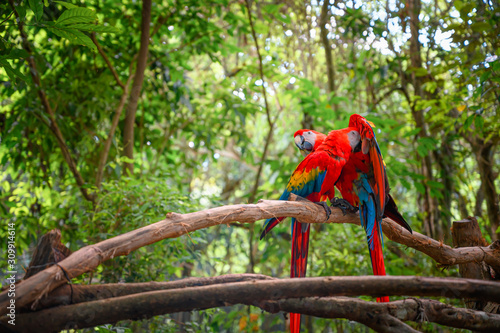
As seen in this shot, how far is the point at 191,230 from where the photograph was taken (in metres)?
1.18

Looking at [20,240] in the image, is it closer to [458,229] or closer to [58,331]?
[58,331]

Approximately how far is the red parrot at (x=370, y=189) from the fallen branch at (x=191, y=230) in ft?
0.21

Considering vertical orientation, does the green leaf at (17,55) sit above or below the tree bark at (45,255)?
above

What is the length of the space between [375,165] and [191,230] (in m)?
0.93

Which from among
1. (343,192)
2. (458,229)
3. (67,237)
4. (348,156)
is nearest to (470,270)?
(458,229)

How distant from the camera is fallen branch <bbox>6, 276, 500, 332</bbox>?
3.30 ft

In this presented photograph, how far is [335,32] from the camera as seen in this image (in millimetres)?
3904

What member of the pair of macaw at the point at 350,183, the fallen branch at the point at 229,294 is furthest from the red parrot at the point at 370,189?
the fallen branch at the point at 229,294

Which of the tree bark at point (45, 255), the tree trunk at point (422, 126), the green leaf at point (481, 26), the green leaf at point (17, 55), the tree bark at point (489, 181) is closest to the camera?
the tree bark at point (45, 255)

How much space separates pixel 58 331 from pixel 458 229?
178cm

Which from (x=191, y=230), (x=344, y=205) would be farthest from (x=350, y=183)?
(x=191, y=230)

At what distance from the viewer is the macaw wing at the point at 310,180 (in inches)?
68.3

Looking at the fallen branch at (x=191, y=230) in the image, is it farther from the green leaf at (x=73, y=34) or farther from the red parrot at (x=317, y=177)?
the green leaf at (x=73, y=34)

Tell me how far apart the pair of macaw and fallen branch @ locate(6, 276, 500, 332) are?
617 mm
